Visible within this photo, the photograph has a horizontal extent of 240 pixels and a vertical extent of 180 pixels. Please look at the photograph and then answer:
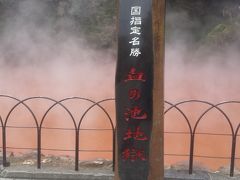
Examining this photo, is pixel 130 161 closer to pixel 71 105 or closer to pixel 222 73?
pixel 71 105

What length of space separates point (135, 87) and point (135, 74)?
0.10 meters

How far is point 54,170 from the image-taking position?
448 centimetres

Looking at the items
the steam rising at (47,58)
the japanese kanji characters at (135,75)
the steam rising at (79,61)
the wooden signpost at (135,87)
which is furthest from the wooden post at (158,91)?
the steam rising at (47,58)

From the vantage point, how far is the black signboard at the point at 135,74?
329 centimetres

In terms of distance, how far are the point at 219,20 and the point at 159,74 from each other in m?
14.1

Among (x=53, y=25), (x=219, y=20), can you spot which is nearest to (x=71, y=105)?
(x=53, y=25)

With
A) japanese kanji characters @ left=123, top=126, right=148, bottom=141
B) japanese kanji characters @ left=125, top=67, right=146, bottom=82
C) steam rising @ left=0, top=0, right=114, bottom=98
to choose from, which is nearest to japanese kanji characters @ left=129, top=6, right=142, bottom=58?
japanese kanji characters @ left=125, top=67, right=146, bottom=82

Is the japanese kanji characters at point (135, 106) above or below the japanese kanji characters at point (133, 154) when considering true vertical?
above

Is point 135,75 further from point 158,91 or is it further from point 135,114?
point 158,91

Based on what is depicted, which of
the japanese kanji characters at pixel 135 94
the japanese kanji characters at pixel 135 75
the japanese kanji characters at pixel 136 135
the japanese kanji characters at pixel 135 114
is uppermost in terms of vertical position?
the japanese kanji characters at pixel 135 75

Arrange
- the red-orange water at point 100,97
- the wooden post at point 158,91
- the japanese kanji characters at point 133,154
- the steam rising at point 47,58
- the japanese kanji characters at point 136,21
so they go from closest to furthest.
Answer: the japanese kanji characters at point 136,21
the japanese kanji characters at point 133,154
the wooden post at point 158,91
the red-orange water at point 100,97
the steam rising at point 47,58

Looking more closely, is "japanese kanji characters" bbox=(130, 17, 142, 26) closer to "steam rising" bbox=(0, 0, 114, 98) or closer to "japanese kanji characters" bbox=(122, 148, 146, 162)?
"japanese kanji characters" bbox=(122, 148, 146, 162)

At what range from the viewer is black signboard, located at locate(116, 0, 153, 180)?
3.29 meters

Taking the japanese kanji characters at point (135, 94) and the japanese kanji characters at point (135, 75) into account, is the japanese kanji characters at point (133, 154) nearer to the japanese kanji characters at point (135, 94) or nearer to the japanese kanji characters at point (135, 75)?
the japanese kanji characters at point (135, 94)
